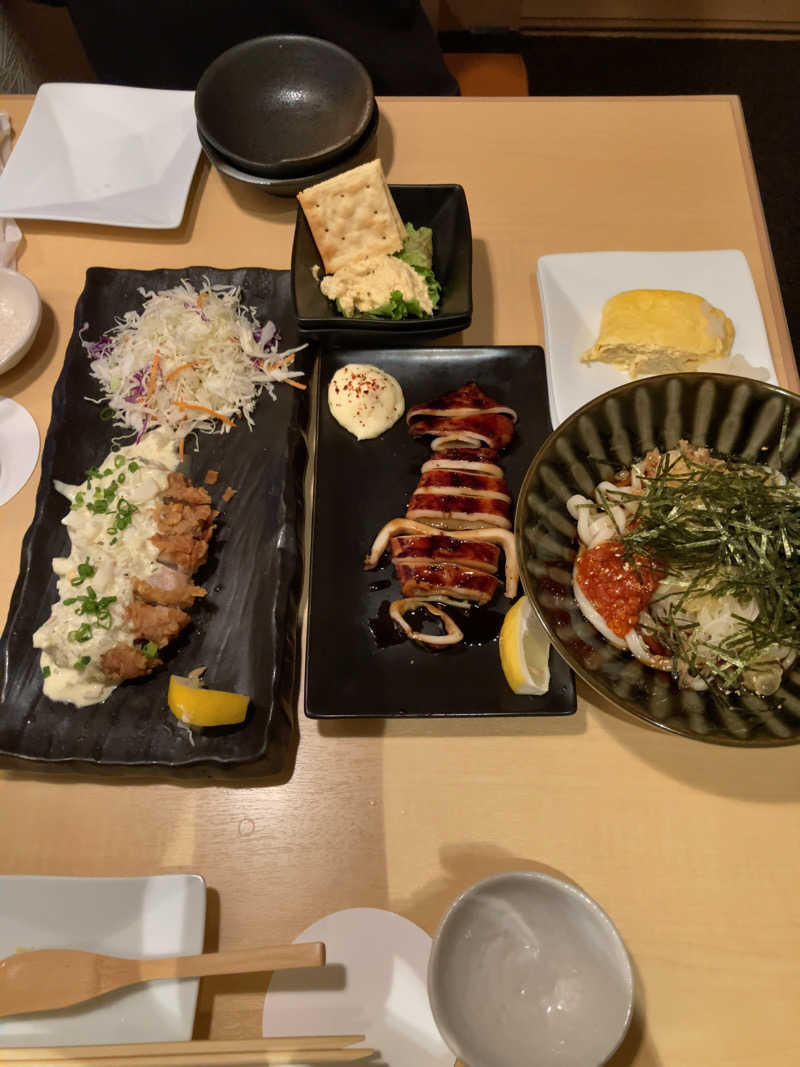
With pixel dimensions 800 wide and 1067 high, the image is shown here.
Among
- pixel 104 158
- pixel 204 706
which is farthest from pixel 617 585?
pixel 104 158

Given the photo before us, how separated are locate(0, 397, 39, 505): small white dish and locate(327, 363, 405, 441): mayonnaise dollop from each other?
833mm

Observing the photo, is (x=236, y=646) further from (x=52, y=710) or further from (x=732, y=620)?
(x=732, y=620)

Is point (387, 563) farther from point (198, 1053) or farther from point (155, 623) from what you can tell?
point (198, 1053)

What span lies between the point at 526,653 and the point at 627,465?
51cm

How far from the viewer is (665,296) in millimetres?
1868

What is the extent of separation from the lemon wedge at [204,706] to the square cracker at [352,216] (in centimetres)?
121

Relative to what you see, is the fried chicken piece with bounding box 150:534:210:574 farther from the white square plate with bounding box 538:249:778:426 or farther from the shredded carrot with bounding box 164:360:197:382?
the white square plate with bounding box 538:249:778:426

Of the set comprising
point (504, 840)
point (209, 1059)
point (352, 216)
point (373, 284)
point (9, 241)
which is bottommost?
point (504, 840)

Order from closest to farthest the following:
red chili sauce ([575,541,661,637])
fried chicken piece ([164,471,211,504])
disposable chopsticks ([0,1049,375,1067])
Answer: disposable chopsticks ([0,1049,375,1067])
red chili sauce ([575,541,661,637])
fried chicken piece ([164,471,211,504])

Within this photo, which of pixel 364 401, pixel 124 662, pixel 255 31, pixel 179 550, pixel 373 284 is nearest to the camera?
pixel 124 662

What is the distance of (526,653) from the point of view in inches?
56.7

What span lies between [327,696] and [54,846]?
2.14ft

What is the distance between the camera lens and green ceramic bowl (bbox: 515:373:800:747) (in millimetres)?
1298

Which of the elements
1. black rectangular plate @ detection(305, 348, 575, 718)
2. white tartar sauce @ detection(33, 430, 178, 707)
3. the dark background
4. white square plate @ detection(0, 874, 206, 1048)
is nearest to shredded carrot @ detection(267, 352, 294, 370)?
black rectangular plate @ detection(305, 348, 575, 718)
